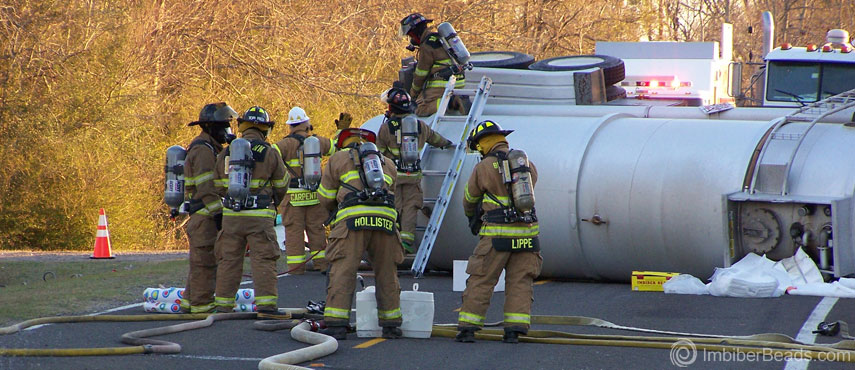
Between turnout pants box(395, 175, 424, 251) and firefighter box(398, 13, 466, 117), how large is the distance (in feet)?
5.30

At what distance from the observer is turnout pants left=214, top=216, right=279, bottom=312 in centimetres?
950

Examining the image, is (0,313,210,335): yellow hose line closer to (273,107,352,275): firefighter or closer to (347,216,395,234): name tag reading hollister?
(347,216,395,234): name tag reading hollister

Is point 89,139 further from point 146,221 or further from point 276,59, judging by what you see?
point 276,59

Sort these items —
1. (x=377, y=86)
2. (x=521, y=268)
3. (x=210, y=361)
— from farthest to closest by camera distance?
(x=377, y=86)
(x=521, y=268)
(x=210, y=361)

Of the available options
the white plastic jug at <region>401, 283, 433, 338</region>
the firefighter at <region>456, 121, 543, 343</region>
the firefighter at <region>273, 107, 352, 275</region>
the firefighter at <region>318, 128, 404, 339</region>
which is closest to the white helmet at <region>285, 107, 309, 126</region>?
the firefighter at <region>273, 107, 352, 275</region>

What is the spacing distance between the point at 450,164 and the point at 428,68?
4.71ft

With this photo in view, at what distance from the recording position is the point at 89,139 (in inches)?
812

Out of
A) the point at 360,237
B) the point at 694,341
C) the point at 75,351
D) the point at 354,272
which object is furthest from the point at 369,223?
the point at 694,341

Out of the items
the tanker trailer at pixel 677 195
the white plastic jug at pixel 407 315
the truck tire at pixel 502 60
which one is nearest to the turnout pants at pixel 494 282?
the white plastic jug at pixel 407 315

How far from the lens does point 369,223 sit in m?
8.66

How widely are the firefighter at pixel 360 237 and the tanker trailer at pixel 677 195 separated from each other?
422 centimetres

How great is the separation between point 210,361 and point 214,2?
57.3ft

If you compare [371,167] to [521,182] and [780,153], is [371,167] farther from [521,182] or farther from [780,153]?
[780,153]

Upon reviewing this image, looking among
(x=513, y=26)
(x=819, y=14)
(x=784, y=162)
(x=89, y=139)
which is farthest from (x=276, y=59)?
(x=819, y=14)
